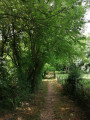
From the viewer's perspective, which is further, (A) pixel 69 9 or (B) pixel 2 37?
A: (B) pixel 2 37

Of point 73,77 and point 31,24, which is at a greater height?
point 31,24

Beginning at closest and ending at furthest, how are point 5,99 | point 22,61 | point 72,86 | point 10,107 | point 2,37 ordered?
point 5,99 < point 10,107 < point 2,37 < point 22,61 < point 72,86

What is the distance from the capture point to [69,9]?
4730mm

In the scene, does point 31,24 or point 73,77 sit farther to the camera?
point 73,77

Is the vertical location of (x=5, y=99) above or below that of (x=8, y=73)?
below

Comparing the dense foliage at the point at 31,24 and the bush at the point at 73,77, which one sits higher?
the dense foliage at the point at 31,24

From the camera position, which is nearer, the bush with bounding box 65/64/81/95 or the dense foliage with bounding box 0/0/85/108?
the dense foliage with bounding box 0/0/85/108

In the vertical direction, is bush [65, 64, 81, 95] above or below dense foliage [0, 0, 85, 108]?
below

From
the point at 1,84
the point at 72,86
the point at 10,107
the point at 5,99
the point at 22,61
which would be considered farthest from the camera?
the point at 72,86

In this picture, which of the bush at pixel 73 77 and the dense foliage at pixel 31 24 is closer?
the dense foliage at pixel 31 24

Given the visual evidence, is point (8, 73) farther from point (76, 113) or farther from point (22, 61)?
point (76, 113)

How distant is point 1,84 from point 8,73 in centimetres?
65

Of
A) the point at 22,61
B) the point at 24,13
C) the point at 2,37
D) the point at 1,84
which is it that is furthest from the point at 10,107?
the point at 24,13

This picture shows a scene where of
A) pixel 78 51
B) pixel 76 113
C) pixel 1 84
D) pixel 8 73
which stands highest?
pixel 78 51
